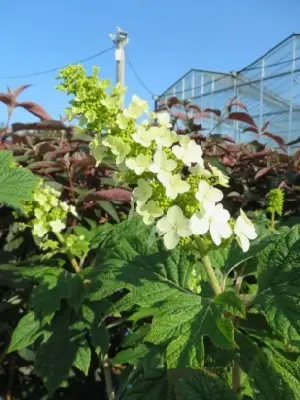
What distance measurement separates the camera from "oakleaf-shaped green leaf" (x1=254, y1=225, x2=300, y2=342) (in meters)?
1.10

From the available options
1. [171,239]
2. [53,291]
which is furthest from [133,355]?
[171,239]

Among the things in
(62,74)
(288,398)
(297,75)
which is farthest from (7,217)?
(297,75)

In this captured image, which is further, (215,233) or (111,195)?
(111,195)

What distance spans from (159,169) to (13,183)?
29.5 inches

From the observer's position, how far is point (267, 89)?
14664mm

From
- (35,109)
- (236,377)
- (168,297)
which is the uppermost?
(35,109)

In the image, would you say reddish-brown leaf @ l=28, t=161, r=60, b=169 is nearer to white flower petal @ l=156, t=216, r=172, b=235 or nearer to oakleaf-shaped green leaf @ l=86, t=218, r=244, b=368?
oakleaf-shaped green leaf @ l=86, t=218, r=244, b=368

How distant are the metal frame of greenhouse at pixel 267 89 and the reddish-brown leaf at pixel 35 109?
986cm

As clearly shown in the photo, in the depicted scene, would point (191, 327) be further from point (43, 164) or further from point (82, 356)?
point (43, 164)

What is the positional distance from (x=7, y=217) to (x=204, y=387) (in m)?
1.51

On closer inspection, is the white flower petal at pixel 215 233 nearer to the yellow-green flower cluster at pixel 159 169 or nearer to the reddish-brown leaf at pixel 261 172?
the yellow-green flower cluster at pixel 159 169

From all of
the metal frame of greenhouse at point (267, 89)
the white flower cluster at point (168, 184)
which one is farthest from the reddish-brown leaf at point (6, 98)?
the metal frame of greenhouse at point (267, 89)

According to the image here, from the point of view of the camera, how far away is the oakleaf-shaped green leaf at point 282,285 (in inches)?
43.3

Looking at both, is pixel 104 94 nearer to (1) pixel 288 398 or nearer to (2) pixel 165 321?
(2) pixel 165 321
